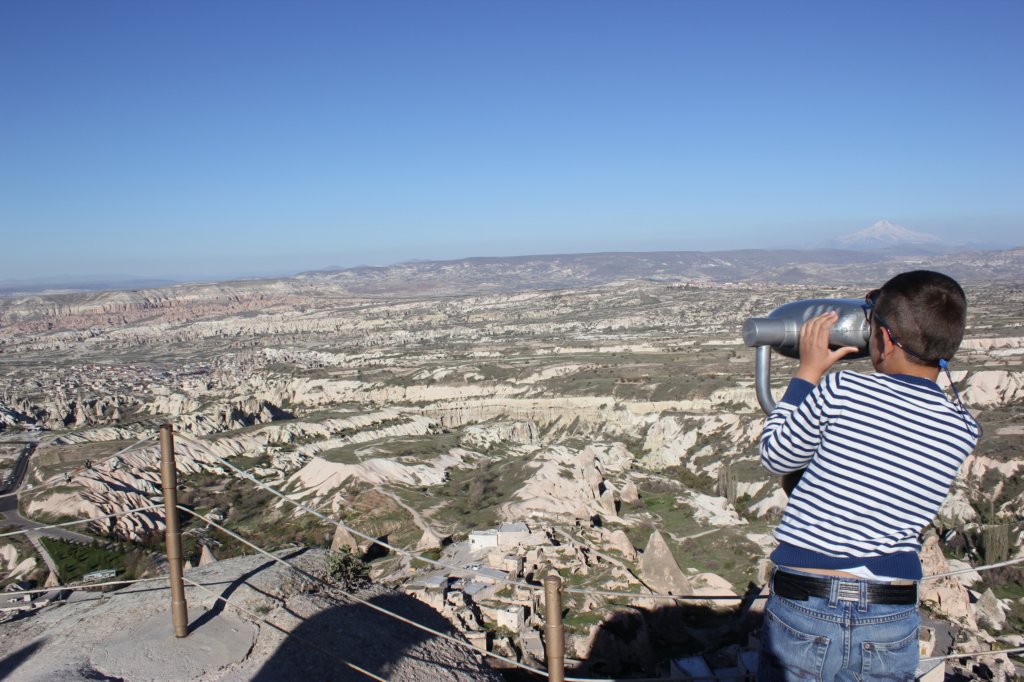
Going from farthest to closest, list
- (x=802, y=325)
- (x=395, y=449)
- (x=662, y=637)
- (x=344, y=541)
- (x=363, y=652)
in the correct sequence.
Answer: (x=395, y=449) → (x=344, y=541) → (x=662, y=637) → (x=363, y=652) → (x=802, y=325)

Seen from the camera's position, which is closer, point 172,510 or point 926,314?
point 926,314

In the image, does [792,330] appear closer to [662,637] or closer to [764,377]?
[764,377]

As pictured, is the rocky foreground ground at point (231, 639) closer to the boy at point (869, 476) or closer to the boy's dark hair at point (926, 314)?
the boy at point (869, 476)

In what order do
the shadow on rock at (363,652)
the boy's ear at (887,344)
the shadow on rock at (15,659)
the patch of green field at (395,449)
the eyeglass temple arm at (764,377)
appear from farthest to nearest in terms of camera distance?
the patch of green field at (395,449)
the shadow on rock at (363,652)
the shadow on rock at (15,659)
the eyeglass temple arm at (764,377)
the boy's ear at (887,344)

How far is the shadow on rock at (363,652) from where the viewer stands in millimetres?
5434

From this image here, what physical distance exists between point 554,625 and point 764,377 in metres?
1.53

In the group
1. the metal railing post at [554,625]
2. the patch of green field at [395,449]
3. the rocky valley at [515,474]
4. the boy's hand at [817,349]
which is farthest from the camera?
the patch of green field at [395,449]

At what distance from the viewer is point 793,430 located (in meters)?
2.55

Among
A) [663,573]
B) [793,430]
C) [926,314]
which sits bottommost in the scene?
[663,573]

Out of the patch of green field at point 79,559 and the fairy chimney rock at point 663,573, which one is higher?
the fairy chimney rock at point 663,573

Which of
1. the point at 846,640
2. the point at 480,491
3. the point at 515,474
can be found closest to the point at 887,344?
the point at 846,640

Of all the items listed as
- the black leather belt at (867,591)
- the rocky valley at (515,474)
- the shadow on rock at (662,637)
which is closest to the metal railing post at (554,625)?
the rocky valley at (515,474)

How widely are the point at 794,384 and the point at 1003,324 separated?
246ft

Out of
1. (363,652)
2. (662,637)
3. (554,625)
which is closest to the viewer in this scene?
(554,625)
